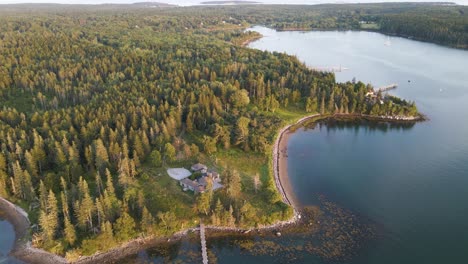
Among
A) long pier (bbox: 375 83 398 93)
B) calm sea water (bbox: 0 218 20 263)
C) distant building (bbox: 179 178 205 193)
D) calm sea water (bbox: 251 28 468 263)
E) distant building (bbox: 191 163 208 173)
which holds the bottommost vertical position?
calm sea water (bbox: 0 218 20 263)

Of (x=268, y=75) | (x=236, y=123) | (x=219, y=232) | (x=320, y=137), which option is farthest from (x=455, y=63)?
(x=219, y=232)

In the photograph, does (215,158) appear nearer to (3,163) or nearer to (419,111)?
(3,163)

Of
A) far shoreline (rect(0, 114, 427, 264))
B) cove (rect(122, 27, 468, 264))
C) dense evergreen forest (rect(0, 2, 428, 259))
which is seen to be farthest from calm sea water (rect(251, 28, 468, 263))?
dense evergreen forest (rect(0, 2, 428, 259))

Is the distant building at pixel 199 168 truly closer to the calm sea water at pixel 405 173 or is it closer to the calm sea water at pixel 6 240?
the calm sea water at pixel 405 173

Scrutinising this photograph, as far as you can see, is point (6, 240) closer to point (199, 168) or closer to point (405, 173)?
point (199, 168)

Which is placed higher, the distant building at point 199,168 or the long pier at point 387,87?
the long pier at point 387,87

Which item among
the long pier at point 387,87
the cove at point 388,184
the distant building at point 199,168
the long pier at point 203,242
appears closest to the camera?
the long pier at point 203,242

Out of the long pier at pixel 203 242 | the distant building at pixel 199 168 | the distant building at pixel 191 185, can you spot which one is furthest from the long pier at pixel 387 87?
the long pier at pixel 203 242

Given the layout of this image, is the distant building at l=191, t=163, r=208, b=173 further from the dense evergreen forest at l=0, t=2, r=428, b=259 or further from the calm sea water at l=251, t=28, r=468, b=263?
the calm sea water at l=251, t=28, r=468, b=263

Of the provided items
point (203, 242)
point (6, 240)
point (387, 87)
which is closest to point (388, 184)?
point (203, 242)
